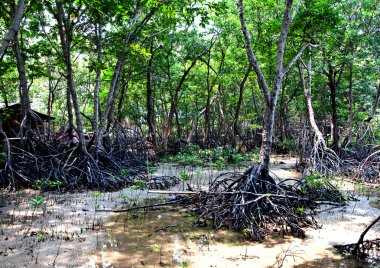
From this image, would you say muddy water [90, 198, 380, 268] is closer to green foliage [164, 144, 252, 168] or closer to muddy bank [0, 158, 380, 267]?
muddy bank [0, 158, 380, 267]

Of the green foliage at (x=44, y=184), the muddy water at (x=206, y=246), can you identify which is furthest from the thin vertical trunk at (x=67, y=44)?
the muddy water at (x=206, y=246)

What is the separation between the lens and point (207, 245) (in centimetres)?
391

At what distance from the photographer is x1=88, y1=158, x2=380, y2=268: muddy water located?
343 centimetres

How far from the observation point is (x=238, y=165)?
10.8 metres

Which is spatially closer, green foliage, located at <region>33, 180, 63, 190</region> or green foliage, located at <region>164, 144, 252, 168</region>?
green foliage, located at <region>33, 180, 63, 190</region>

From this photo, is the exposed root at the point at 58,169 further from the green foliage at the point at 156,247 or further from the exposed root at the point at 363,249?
the exposed root at the point at 363,249

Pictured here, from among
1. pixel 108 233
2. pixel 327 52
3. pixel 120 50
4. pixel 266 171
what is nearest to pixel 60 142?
pixel 120 50

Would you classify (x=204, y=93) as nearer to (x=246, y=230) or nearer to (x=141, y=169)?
(x=141, y=169)

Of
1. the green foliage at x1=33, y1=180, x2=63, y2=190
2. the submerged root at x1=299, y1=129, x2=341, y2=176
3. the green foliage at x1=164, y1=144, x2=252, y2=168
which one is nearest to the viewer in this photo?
the green foliage at x1=33, y1=180, x2=63, y2=190

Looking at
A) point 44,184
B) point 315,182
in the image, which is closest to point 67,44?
point 44,184

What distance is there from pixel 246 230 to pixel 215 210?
28.0 inches

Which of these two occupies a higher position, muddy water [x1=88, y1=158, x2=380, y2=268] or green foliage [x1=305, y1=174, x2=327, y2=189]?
green foliage [x1=305, y1=174, x2=327, y2=189]

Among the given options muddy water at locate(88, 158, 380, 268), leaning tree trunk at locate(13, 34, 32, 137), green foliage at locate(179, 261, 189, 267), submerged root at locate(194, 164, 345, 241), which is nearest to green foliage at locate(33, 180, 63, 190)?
leaning tree trunk at locate(13, 34, 32, 137)

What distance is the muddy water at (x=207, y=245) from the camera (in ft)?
11.2
